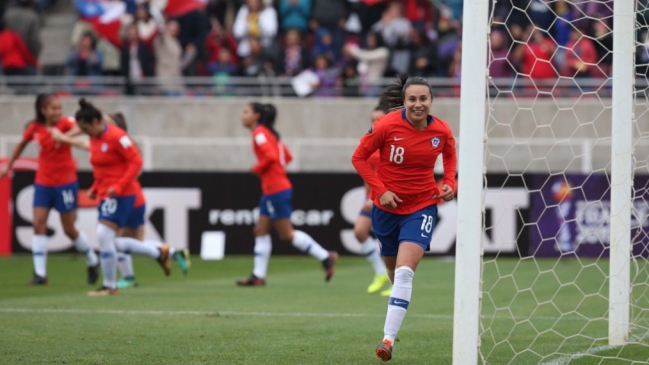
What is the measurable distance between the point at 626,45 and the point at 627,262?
1.67m

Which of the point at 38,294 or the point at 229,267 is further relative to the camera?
the point at 229,267

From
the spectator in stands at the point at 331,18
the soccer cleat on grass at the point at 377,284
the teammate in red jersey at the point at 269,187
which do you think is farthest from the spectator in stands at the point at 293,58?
the soccer cleat on grass at the point at 377,284

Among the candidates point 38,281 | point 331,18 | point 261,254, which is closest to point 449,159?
point 261,254

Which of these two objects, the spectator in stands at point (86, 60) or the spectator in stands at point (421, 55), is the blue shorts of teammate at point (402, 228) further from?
the spectator in stands at point (86, 60)

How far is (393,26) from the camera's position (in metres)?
20.7

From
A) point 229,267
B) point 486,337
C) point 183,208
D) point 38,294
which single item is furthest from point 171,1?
point 486,337

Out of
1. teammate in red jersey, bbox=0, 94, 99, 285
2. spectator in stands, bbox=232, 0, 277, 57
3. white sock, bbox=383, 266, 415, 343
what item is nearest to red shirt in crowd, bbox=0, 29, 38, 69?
spectator in stands, bbox=232, 0, 277, 57

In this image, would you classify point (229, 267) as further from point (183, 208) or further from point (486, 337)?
point (486, 337)

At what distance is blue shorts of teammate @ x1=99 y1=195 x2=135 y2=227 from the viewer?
1165cm

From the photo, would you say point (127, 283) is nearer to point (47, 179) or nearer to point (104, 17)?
point (47, 179)

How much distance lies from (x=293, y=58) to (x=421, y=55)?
2668 millimetres

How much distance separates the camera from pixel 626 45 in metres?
7.64

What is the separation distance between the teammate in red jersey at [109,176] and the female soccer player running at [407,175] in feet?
15.8

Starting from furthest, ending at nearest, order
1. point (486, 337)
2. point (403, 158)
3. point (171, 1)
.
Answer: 1. point (171, 1)
2. point (486, 337)
3. point (403, 158)
